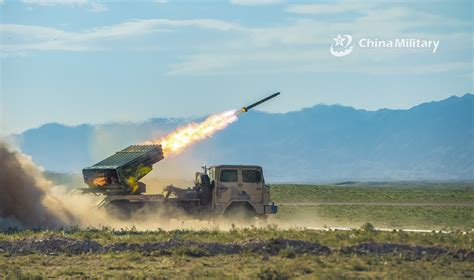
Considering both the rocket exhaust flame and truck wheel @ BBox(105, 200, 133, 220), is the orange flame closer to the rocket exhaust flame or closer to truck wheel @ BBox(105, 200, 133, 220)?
the rocket exhaust flame

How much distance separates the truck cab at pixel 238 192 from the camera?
46094mm

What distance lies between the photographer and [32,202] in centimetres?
4809

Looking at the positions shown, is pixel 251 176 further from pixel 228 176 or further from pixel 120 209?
pixel 120 209

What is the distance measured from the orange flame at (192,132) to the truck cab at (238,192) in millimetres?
6630

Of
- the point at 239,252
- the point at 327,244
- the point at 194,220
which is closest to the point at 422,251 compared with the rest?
the point at 327,244

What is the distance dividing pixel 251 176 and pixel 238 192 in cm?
100

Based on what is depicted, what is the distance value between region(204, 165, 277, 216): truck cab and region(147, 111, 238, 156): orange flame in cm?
663

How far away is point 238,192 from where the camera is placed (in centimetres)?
4622

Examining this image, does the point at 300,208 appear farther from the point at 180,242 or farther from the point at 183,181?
the point at 180,242

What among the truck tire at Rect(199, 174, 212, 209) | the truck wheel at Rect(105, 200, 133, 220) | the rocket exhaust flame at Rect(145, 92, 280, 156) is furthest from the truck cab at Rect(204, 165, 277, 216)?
the rocket exhaust flame at Rect(145, 92, 280, 156)

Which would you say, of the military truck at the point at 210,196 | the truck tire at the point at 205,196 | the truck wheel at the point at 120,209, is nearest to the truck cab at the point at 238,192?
the military truck at the point at 210,196

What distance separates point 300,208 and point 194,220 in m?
25.4

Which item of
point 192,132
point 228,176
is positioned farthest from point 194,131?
point 228,176

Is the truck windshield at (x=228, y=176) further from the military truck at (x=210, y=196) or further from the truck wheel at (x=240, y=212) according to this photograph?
the truck wheel at (x=240, y=212)
